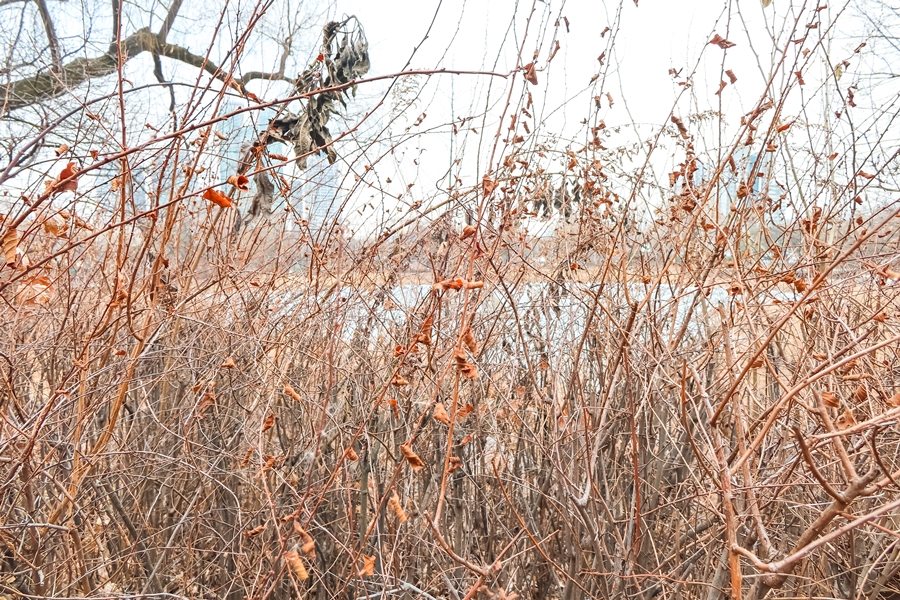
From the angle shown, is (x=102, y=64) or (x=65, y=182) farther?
(x=102, y=64)

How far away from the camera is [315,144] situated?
327cm

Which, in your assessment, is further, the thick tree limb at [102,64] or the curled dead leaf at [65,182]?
the thick tree limb at [102,64]

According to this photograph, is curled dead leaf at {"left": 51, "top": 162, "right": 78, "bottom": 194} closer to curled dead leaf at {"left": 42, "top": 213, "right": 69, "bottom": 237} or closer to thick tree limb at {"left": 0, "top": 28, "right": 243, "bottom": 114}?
curled dead leaf at {"left": 42, "top": 213, "right": 69, "bottom": 237}

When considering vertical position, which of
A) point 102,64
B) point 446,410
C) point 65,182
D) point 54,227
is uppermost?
point 102,64

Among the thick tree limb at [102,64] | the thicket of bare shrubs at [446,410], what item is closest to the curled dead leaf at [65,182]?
the thicket of bare shrubs at [446,410]

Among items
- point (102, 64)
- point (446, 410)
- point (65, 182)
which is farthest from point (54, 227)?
point (102, 64)

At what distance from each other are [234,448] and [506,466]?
1122 millimetres

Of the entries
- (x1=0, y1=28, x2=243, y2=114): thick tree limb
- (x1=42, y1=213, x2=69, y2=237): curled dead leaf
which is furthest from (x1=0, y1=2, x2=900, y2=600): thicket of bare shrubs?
(x1=0, y1=28, x2=243, y2=114): thick tree limb

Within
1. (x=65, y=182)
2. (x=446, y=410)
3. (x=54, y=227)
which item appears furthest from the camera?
(x=446, y=410)

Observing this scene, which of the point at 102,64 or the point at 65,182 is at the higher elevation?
the point at 102,64

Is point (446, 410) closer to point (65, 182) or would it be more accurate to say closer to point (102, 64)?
point (65, 182)

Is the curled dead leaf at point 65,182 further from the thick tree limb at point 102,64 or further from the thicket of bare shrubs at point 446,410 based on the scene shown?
the thick tree limb at point 102,64

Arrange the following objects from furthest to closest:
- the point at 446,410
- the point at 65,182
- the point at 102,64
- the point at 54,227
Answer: the point at 102,64
the point at 446,410
the point at 54,227
the point at 65,182

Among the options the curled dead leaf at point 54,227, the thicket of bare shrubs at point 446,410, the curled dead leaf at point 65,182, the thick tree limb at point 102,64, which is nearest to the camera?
the curled dead leaf at point 65,182
